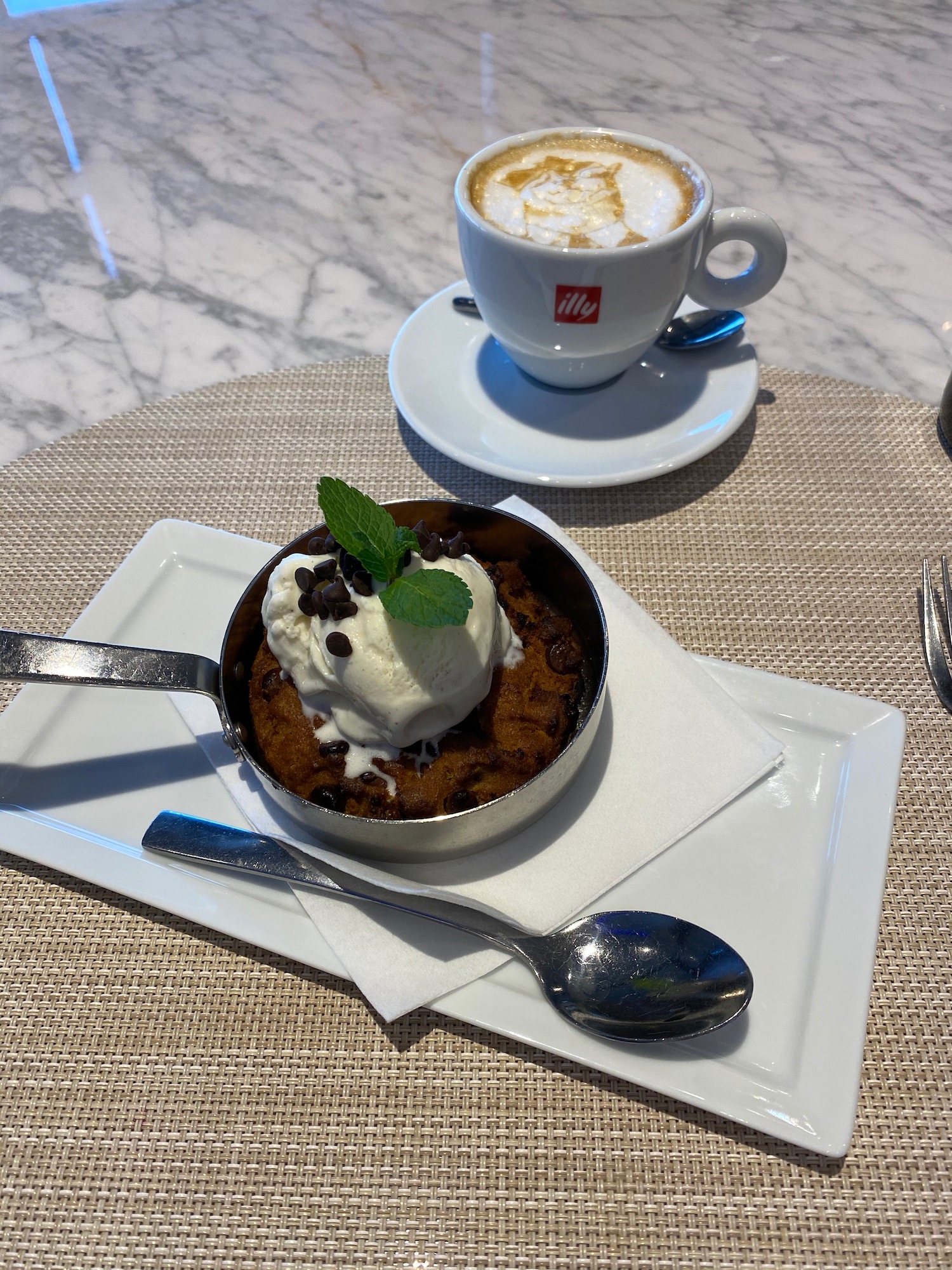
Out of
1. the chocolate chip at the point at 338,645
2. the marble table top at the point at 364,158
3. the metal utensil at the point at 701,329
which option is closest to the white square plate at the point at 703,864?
the chocolate chip at the point at 338,645

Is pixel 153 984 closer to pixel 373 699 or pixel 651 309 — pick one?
pixel 373 699

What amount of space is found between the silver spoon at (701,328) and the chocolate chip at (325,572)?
3.12 feet

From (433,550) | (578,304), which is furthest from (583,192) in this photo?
(433,550)

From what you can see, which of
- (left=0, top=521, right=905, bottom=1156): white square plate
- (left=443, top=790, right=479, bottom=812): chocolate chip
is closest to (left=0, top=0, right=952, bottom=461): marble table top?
(left=0, top=521, right=905, bottom=1156): white square plate

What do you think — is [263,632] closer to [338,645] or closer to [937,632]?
[338,645]

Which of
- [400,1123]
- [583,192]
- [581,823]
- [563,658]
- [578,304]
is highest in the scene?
[583,192]

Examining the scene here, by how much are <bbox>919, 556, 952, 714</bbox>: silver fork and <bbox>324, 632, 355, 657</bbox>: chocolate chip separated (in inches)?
33.8

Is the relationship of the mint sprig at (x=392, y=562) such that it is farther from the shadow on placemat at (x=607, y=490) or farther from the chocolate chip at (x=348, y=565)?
the shadow on placemat at (x=607, y=490)

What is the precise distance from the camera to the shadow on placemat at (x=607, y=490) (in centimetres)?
155

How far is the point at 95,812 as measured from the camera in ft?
3.63

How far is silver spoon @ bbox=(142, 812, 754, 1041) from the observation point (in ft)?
2.95

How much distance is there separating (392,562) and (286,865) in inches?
14.7

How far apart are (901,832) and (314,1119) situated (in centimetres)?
78

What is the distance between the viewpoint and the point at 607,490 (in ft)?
5.20
